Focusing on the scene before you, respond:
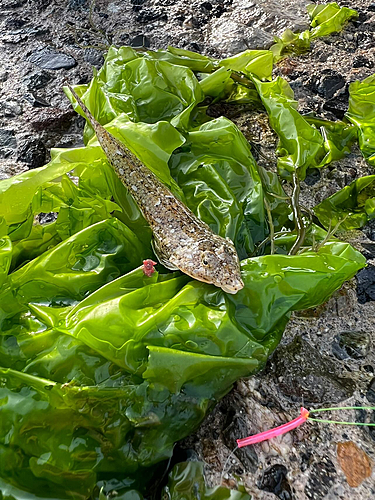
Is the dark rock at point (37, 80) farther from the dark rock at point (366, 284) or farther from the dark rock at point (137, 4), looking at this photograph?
the dark rock at point (366, 284)

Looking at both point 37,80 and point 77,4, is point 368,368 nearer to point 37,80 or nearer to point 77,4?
point 37,80

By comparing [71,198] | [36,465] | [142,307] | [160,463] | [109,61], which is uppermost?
[109,61]

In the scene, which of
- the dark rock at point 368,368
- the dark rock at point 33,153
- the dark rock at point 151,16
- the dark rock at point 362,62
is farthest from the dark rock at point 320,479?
the dark rock at point 151,16

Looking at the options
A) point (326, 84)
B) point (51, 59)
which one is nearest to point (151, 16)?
point (51, 59)

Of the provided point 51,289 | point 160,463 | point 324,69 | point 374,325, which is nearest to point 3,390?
point 51,289

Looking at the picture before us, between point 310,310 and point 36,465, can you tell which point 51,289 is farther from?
point 310,310
